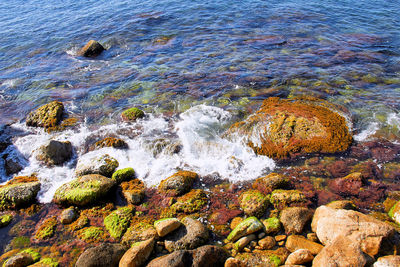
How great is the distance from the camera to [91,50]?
63.4ft

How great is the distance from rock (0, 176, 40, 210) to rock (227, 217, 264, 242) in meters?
6.93

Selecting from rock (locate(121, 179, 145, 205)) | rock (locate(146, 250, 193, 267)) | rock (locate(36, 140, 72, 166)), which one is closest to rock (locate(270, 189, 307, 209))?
rock (locate(146, 250, 193, 267))

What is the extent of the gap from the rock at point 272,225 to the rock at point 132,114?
801 cm

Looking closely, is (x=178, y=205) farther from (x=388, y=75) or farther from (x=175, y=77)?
(x=388, y=75)

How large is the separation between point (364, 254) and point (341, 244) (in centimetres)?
49

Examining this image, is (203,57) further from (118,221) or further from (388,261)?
(388,261)

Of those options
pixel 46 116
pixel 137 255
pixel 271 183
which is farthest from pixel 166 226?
pixel 46 116

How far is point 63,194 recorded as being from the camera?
8.47 meters

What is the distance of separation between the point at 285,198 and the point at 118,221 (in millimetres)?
5266

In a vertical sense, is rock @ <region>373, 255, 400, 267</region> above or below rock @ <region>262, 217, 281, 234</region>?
above

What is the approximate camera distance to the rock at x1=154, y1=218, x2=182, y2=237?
22.8 feet

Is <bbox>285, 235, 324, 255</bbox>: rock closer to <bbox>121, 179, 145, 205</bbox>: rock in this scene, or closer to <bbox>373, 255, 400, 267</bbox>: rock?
<bbox>373, 255, 400, 267</bbox>: rock

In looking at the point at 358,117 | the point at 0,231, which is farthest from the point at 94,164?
the point at 358,117

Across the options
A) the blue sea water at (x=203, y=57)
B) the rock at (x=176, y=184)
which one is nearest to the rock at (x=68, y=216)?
the rock at (x=176, y=184)
